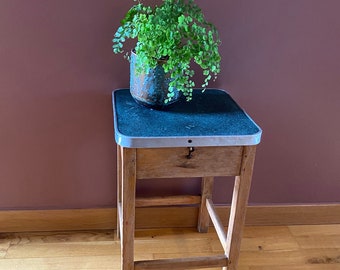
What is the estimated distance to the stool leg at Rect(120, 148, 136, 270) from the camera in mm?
1095

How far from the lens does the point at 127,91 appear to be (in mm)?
1385

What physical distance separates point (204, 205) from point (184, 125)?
1.90 ft

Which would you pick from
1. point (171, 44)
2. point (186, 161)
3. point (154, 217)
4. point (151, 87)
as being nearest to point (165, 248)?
point (154, 217)

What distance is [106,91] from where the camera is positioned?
1.44m

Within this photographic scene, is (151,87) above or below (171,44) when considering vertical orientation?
below

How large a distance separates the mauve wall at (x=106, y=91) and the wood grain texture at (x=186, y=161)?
0.41m

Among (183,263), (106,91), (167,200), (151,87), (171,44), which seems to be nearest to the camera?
(171,44)

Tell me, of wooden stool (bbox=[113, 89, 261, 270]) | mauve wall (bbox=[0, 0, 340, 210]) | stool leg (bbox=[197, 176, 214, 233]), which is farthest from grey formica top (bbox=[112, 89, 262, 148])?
stool leg (bbox=[197, 176, 214, 233])

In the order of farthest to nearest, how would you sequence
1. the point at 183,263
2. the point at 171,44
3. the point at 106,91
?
the point at 106,91, the point at 183,263, the point at 171,44

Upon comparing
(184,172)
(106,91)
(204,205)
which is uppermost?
(106,91)

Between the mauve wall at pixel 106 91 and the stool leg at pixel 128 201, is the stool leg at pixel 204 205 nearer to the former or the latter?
the mauve wall at pixel 106 91

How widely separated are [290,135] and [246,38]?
1.50ft

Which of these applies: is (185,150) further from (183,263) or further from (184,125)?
(183,263)

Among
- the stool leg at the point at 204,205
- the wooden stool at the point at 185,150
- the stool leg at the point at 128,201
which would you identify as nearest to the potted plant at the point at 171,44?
the wooden stool at the point at 185,150
